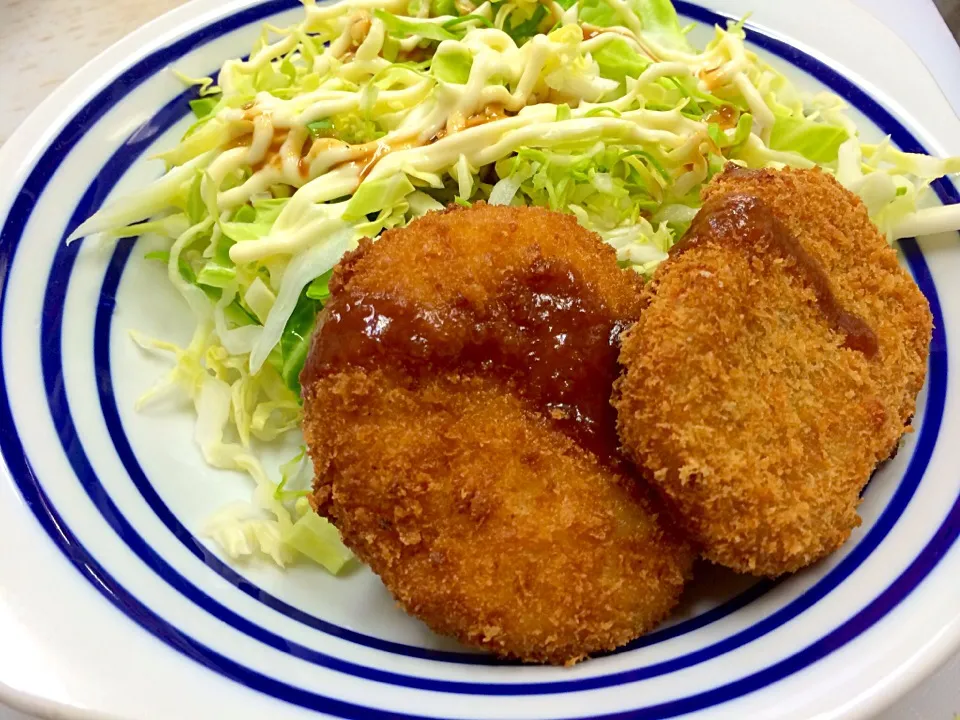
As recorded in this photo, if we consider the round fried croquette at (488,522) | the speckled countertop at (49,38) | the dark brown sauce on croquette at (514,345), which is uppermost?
the speckled countertop at (49,38)

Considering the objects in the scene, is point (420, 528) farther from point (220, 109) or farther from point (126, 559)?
point (220, 109)

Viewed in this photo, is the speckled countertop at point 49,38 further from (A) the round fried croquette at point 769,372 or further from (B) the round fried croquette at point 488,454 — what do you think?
(A) the round fried croquette at point 769,372

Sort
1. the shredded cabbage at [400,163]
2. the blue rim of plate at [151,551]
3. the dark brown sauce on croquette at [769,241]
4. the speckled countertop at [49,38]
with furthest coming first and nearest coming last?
the speckled countertop at [49,38], the shredded cabbage at [400,163], the dark brown sauce on croquette at [769,241], the blue rim of plate at [151,551]

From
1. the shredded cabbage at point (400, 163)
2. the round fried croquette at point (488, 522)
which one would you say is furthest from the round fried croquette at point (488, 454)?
the shredded cabbage at point (400, 163)

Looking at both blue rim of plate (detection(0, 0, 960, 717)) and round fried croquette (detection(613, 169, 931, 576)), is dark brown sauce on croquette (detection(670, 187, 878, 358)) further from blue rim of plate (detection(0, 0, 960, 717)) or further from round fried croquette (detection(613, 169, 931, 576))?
blue rim of plate (detection(0, 0, 960, 717))

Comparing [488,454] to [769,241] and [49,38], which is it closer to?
[769,241]

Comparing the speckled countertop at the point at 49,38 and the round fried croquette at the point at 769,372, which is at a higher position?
the speckled countertop at the point at 49,38

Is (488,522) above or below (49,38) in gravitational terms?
below

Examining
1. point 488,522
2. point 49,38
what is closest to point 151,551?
point 488,522
